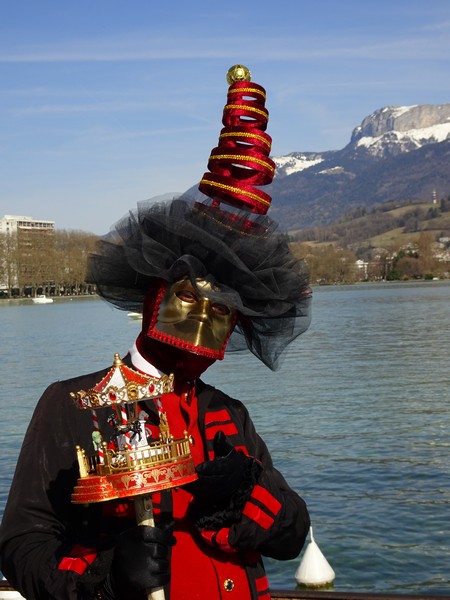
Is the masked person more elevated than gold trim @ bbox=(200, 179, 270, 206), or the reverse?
gold trim @ bbox=(200, 179, 270, 206)

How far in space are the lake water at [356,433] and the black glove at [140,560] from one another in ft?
18.8

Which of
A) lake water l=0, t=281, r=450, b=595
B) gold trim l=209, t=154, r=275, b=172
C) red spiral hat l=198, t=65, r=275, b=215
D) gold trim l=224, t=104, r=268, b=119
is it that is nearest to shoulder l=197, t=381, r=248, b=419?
red spiral hat l=198, t=65, r=275, b=215

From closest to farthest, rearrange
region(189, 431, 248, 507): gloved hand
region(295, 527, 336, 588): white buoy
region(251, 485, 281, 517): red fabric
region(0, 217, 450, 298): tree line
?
region(189, 431, 248, 507): gloved hand → region(251, 485, 281, 517): red fabric → region(295, 527, 336, 588): white buoy → region(0, 217, 450, 298): tree line

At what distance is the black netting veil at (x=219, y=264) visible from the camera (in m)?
2.81

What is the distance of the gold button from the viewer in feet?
8.69

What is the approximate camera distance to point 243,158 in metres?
2.96

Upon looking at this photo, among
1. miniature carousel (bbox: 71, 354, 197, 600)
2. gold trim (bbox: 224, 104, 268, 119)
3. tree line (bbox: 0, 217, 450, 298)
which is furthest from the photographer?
tree line (bbox: 0, 217, 450, 298)

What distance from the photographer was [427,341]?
45250 millimetres

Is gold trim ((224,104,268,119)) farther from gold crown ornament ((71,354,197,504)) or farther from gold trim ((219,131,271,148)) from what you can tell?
gold crown ornament ((71,354,197,504))

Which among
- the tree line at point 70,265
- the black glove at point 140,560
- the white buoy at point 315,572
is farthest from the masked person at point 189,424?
the tree line at point 70,265

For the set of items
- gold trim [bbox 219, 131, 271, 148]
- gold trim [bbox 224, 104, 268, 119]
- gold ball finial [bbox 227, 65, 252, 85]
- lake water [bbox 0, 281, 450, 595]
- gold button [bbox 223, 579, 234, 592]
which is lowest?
lake water [bbox 0, 281, 450, 595]

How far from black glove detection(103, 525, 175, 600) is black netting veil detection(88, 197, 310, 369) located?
0.72m

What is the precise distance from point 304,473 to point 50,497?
1421cm

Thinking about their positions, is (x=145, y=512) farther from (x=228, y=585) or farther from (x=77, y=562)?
(x=228, y=585)
